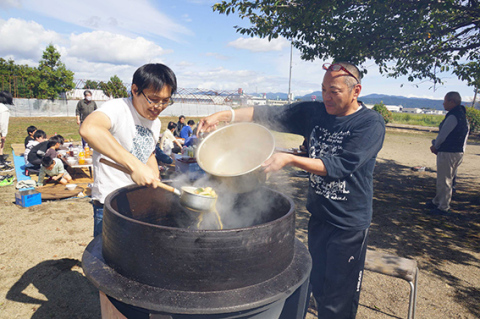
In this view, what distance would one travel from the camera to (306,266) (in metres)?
1.95

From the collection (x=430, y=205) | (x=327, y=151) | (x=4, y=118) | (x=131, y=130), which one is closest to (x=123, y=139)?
(x=131, y=130)

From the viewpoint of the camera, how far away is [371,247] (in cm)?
482

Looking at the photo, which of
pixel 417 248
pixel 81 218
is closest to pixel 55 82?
pixel 81 218

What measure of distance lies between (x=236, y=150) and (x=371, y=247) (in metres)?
3.63

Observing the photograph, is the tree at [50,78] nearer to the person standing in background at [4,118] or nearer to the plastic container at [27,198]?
the person standing in background at [4,118]

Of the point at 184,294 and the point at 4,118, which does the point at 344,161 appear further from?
the point at 4,118

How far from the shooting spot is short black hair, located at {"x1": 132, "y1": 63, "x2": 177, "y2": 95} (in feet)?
6.66

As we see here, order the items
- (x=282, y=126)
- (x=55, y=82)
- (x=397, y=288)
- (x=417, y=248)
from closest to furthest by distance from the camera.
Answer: (x=282, y=126)
(x=397, y=288)
(x=417, y=248)
(x=55, y=82)

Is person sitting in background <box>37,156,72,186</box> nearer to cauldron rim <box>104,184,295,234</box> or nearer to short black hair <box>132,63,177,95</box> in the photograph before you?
cauldron rim <box>104,184,295,234</box>

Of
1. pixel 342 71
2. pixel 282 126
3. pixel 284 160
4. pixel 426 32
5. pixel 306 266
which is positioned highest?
pixel 426 32

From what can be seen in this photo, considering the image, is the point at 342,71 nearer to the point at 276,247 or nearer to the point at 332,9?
the point at 276,247

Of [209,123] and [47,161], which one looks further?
[47,161]

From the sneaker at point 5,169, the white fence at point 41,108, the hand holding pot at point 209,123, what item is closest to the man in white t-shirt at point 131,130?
the hand holding pot at point 209,123

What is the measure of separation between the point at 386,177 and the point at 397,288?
6738mm
